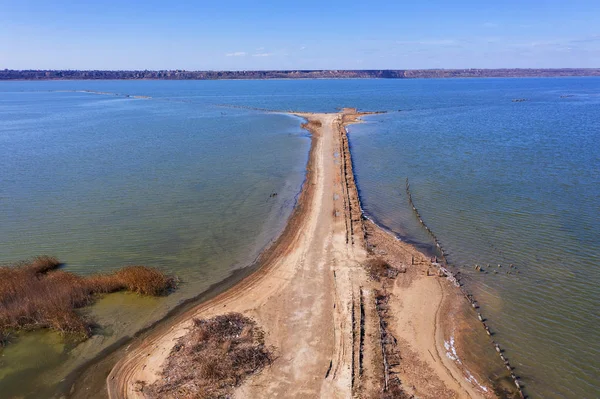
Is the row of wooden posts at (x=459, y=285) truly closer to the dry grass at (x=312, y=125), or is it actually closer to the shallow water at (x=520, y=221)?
the shallow water at (x=520, y=221)

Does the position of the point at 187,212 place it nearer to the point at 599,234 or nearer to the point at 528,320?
the point at 528,320

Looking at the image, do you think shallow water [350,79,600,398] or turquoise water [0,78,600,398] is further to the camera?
turquoise water [0,78,600,398]

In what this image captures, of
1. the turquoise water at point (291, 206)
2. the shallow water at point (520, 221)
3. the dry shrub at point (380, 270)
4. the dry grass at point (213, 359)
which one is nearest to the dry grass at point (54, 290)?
the turquoise water at point (291, 206)

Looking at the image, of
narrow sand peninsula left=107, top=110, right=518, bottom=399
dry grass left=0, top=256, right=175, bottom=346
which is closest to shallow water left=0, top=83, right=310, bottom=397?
dry grass left=0, top=256, right=175, bottom=346

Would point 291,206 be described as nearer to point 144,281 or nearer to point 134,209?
point 134,209

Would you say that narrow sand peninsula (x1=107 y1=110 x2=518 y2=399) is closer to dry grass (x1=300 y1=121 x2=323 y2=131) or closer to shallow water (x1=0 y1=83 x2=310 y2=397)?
shallow water (x1=0 y1=83 x2=310 y2=397)

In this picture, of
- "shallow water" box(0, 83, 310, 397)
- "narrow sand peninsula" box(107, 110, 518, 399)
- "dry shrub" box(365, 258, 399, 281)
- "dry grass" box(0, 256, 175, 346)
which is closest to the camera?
"narrow sand peninsula" box(107, 110, 518, 399)
